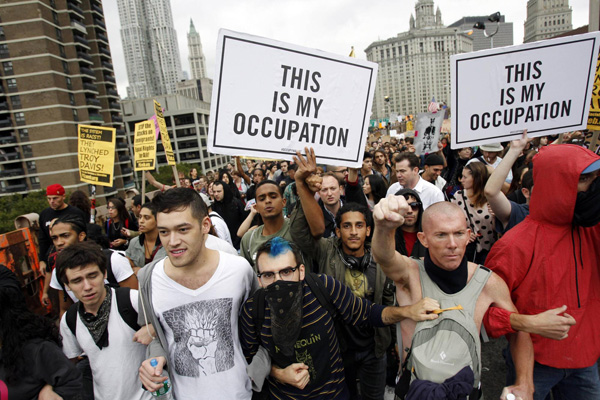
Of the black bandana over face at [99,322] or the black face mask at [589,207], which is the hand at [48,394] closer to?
the black bandana over face at [99,322]

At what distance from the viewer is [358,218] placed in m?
2.82

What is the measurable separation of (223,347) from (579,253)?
7.60 feet

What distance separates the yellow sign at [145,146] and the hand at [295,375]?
572 centimetres

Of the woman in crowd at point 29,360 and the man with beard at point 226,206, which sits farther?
the man with beard at point 226,206

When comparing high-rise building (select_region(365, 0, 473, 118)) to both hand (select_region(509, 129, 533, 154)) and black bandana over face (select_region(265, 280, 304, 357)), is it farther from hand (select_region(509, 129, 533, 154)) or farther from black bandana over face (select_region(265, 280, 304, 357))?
black bandana over face (select_region(265, 280, 304, 357))

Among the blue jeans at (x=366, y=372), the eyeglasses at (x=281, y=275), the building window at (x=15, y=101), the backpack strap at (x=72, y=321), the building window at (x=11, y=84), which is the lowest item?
the blue jeans at (x=366, y=372)

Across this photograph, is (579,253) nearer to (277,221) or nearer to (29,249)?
(277,221)

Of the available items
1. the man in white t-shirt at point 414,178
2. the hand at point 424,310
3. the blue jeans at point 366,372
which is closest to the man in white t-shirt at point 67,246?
the blue jeans at point 366,372

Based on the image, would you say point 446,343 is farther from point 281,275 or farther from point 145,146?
point 145,146

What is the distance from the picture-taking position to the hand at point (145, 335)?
2271 millimetres

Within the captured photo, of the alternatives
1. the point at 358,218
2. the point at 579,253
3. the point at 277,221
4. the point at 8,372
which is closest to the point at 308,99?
the point at 358,218

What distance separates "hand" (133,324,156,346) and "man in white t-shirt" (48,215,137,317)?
67 cm

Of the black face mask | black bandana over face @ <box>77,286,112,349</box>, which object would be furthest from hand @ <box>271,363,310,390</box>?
the black face mask

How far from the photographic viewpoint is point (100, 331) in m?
2.33
